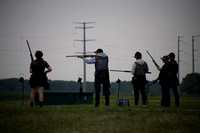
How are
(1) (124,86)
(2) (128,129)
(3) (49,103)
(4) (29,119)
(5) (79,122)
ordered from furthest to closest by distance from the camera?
(1) (124,86) < (3) (49,103) < (4) (29,119) < (5) (79,122) < (2) (128,129)

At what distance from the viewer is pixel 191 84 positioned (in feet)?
406

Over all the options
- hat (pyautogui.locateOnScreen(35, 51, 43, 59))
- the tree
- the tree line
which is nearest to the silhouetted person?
hat (pyautogui.locateOnScreen(35, 51, 43, 59))

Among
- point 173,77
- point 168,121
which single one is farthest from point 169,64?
point 168,121

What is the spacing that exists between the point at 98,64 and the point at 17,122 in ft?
19.6

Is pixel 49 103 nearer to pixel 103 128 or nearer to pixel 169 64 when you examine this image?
pixel 169 64

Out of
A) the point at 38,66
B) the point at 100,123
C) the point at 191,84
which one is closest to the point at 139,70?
the point at 38,66

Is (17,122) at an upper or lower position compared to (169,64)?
lower

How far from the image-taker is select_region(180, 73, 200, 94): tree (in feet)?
396

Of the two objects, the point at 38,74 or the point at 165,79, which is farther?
the point at 165,79

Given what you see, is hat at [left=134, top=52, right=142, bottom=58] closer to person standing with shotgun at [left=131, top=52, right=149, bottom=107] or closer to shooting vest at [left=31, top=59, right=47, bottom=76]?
person standing with shotgun at [left=131, top=52, right=149, bottom=107]

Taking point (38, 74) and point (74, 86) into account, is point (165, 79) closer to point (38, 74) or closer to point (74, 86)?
point (38, 74)

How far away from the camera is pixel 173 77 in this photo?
14.1 metres

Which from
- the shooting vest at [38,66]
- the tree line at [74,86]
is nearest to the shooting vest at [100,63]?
the shooting vest at [38,66]

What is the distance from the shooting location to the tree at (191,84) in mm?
120800
